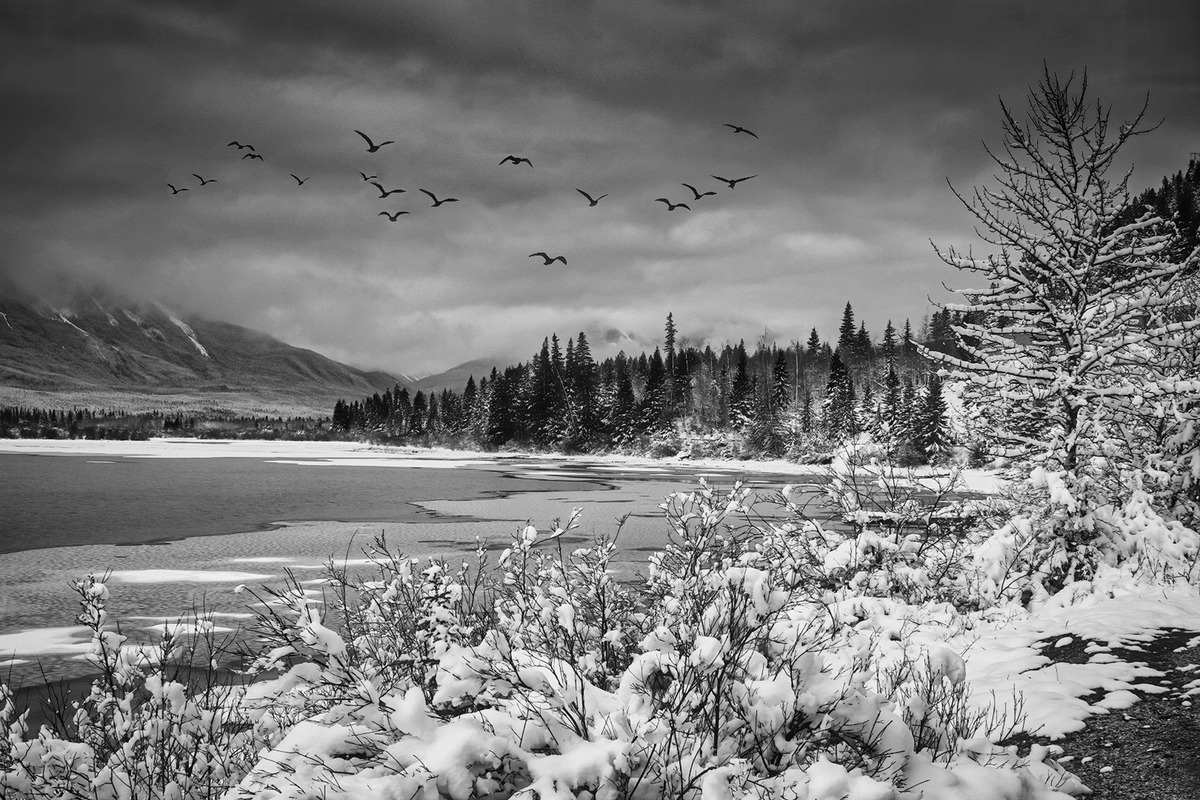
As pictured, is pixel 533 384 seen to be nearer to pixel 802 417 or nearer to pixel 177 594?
pixel 802 417

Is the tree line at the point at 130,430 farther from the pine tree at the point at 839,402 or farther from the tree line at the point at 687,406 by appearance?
the pine tree at the point at 839,402

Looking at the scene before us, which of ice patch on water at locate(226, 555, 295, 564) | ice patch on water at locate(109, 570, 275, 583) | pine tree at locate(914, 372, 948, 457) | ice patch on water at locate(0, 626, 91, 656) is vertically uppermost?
pine tree at locate(914, 372, 948, 457)

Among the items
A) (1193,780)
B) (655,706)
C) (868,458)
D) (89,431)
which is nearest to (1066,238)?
(868,458)

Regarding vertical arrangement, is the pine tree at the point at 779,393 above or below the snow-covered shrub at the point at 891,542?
above

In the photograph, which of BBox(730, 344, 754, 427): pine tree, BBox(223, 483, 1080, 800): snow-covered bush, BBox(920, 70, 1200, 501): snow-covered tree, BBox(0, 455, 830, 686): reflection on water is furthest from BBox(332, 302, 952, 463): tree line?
BBox(223, 483, 1080, 800): snow-covered bush

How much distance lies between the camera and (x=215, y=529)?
783 inches

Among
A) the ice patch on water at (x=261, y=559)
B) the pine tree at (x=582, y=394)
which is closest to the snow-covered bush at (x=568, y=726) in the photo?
the ice patch on water at (x=261, y=559)

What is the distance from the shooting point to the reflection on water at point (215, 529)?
10.9 meters

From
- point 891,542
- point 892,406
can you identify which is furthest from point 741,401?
point 891,542

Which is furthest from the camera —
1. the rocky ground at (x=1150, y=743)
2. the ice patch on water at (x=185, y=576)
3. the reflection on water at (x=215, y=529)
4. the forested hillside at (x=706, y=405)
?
the forested hillside at (x=706, y=405)

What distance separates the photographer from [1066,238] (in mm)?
9859

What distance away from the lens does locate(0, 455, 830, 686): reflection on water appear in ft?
35.9

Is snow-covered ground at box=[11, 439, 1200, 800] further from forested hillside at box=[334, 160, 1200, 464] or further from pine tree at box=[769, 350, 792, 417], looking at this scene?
pine tree at box=[769, 350, 792, 417]

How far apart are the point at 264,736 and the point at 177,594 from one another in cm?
923
